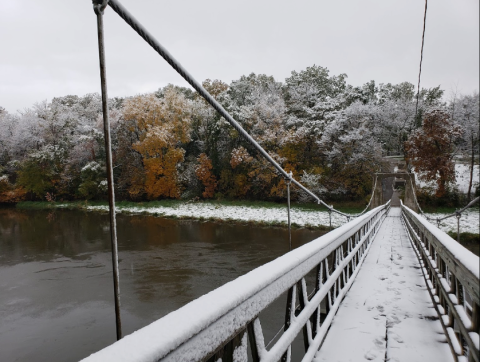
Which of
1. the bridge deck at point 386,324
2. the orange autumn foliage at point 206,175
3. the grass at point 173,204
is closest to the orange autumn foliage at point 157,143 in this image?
the grass at point 173,204

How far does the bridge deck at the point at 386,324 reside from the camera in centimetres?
163

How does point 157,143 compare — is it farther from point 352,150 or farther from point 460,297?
point 460,297

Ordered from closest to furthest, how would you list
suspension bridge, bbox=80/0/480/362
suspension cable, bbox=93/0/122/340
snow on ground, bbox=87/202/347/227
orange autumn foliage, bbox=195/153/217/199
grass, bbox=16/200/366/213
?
suspension bridge, bbox=80/0/480/362
suspension cable, bbox=93/0/122/340
snow on ground, bbox=87/202/347/227
grass, bbox=16/200/366/213
orange autumn foliage, bbox=195/153/217/199

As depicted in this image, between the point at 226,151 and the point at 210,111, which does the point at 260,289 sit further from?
the point at 210,111

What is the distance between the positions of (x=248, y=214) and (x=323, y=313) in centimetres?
1496

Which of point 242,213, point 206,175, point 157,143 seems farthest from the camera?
point 206,175

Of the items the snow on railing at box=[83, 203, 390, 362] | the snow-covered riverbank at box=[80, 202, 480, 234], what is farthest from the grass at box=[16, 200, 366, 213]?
the snow on railing at box=[83, 203, 390, 362]

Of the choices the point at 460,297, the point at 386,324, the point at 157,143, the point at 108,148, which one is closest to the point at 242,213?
the point at 157,143

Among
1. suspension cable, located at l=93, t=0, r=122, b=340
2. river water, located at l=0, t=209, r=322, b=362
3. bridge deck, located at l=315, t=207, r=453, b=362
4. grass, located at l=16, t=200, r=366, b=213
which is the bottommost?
river water, located at l=0, t=209, r=322, b=362

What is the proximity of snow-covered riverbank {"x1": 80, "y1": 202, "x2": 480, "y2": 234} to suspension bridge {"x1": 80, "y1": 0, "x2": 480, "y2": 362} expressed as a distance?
1175 cm

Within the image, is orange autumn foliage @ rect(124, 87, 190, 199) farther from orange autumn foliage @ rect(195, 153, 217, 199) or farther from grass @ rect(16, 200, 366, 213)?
orange autumn foliage @ rect(195, 153, 217, 199)

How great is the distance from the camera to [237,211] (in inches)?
725

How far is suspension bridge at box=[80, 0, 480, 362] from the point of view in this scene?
2.08ft

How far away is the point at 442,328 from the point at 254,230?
1218 centimetres
